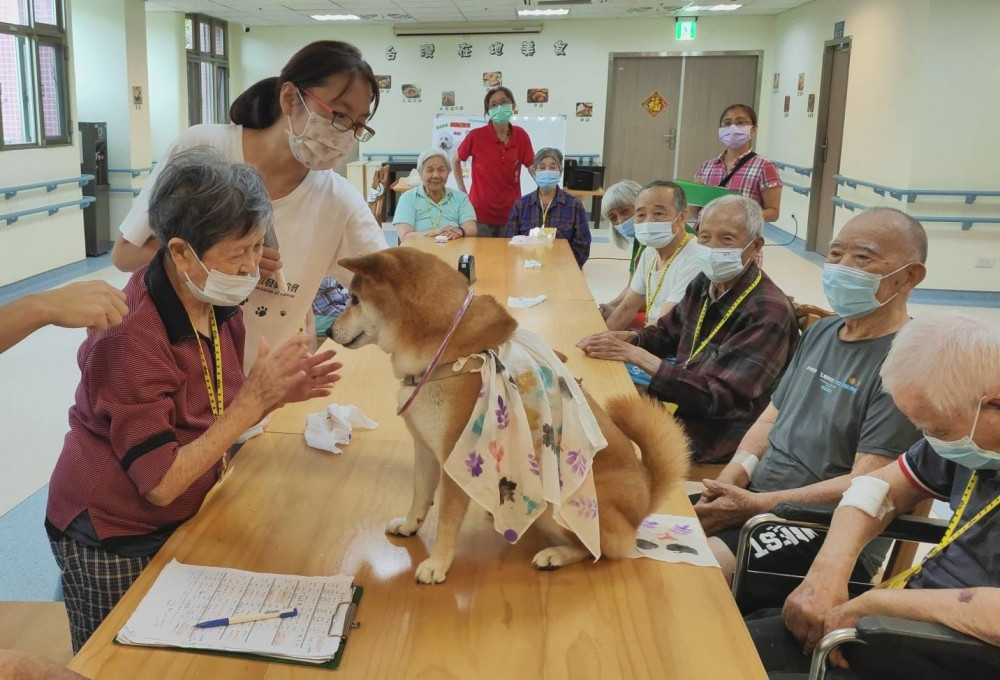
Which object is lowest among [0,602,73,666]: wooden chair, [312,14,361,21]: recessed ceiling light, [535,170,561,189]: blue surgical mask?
[0,602,73,666]: wooden chair

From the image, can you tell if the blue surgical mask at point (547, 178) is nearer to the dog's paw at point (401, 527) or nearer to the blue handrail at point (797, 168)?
the dog's paw at point (401, 527)

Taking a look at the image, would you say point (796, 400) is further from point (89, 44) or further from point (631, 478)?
point (89, 44)

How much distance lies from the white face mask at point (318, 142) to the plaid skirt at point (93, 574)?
3.57ft

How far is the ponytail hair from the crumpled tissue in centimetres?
80

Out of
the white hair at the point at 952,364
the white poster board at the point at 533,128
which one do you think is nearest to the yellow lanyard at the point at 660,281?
the white hair at the point at 952,364

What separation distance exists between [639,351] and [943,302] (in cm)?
592

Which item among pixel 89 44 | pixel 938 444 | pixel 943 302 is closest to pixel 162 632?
pixel 938 444

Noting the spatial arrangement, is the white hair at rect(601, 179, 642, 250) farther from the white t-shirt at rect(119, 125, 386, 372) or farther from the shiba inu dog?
the shiba inu dog

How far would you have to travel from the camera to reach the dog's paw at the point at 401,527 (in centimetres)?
150

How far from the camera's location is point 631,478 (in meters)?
1.46

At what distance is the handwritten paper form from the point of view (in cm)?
115

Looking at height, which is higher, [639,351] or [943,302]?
[639,351]

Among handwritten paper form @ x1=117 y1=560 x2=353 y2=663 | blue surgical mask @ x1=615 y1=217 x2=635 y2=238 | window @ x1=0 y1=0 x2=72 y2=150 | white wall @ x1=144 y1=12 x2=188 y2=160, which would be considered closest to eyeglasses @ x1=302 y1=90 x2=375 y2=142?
handwritten paper form @ x1=117 y1=560 x2=353 y2=663

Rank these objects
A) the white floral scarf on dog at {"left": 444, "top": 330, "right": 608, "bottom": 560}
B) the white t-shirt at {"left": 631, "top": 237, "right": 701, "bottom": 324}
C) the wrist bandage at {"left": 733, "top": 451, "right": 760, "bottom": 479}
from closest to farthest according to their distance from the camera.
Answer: the white floral scarf on dog at {"left": 444, "top": 330, "right": 608, "bottom": 560} → the wrist bandage at {"left": 733, "top": 451, "right": 760, "bottom": 479} → the white t-shirt at {"left": 631, "top": 237, "right": 701, "bottom": 324}
